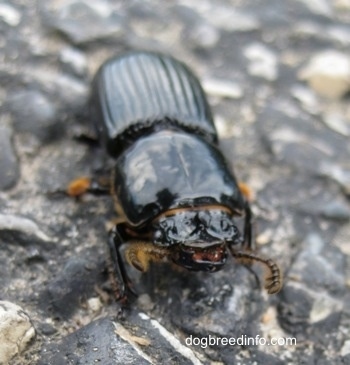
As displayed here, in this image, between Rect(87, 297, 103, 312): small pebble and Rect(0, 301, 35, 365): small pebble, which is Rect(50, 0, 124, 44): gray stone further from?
Rect(0, 301, 35, 365): small pebble

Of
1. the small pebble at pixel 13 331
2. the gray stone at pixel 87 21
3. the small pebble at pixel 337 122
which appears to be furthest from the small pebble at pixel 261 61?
the small pebble at pixel 13 331

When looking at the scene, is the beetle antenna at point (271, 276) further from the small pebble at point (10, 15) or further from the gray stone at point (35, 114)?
the small pebble at point (10, 15)

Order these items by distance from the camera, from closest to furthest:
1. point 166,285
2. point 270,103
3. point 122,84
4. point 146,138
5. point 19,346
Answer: point 19,346 < point 166,285 < point 146,138 < point 122,84 < point 270,103

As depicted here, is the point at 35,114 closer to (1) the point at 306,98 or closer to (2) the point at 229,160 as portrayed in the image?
(2) the point at 229,160

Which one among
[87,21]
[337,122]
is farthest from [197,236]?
[87,21]

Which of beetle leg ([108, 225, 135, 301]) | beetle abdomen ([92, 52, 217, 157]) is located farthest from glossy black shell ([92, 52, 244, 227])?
beetle leg ([108, 225, 135, 301])

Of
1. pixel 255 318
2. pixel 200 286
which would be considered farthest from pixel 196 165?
pixel 255 318

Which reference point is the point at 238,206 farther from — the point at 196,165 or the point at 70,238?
the point at 70,238
